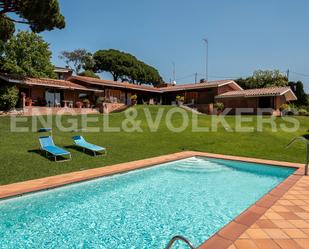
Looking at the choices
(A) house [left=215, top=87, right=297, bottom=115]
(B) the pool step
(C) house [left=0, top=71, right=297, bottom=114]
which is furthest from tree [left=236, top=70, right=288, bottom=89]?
(B) the pool step

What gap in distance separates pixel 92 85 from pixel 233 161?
23.4 m

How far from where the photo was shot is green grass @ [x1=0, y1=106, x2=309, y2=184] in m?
9.60

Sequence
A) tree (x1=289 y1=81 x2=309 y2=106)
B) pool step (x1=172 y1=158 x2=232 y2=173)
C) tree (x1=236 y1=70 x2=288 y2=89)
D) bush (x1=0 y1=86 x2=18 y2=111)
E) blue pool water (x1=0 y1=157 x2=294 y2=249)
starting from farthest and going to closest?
tree (x1=236 y1=70 x2=288 y2=89)
tree (x1=289 y1=81 x2=309 y2=106)
bush (x1=0 y1=86 x2=18 y2=111)
pool step (x1=172 y1=158 x2=232 y2=173)
blue pool water (x1=0 y1=157 x2=294 y2=249)

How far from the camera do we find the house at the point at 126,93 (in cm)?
2603

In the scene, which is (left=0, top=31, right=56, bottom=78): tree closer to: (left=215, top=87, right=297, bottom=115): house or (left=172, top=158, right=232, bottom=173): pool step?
(left=215, top=87, right=297, bottom=115): house

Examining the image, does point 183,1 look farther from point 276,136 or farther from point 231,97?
point 231,97

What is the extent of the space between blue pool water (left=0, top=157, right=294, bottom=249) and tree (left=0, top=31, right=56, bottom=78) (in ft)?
83.9

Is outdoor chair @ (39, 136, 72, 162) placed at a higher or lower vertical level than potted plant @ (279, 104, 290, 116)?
lower

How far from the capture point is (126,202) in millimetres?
7363

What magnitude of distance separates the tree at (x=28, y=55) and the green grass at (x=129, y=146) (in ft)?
41.8

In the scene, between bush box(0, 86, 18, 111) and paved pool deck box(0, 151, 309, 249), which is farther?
bush box(0, 86, 18, 111)

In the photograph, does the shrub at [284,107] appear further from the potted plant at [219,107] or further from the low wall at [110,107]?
the low wall at [110,107]

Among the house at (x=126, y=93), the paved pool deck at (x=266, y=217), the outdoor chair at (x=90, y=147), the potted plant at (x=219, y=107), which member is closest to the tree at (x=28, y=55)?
the house at (x=126, y=93)

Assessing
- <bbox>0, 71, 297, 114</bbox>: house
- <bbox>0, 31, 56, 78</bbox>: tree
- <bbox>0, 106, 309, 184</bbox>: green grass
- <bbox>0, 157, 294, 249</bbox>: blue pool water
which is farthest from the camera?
<bbox>0, 31, 56, 78</bbox>: tree
